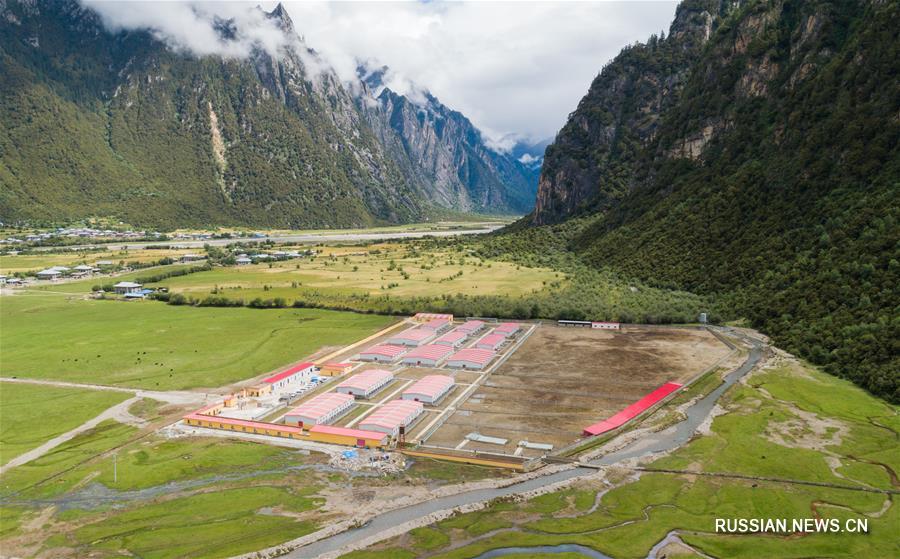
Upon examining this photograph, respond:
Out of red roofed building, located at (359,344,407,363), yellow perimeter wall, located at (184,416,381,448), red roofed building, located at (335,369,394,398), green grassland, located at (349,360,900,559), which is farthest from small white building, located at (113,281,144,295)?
green grassland, located at (349,360,900,559)

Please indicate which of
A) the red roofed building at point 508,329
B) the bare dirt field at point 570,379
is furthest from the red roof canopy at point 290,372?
the red roofed building at point 508,329

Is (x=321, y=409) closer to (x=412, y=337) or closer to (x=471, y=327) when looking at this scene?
(x=412, y=337)

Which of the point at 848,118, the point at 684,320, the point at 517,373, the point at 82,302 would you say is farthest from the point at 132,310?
the point at 848,118

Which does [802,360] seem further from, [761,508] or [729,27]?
[729,27]

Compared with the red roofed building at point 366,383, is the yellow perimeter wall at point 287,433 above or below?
below

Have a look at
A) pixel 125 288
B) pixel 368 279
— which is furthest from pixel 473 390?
pixel 125 288

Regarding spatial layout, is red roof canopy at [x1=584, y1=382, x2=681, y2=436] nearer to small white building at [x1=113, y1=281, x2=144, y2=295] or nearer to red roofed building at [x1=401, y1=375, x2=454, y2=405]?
red roofed building at [x1=401, y1=375, x2=454, y2=405]

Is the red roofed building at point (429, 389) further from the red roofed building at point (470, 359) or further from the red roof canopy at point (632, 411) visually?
the red roof canopy at point (632, 411)
